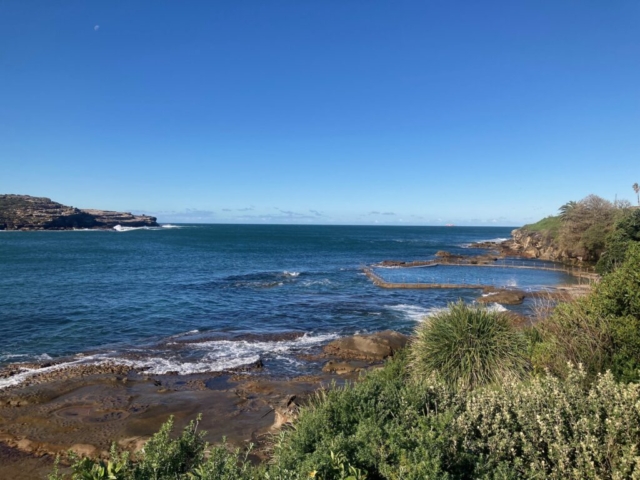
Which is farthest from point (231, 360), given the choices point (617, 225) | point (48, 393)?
point (617, 225)

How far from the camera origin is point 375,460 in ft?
17.5

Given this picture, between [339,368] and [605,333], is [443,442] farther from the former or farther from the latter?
[339,368]

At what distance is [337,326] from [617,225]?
34912 millimetres

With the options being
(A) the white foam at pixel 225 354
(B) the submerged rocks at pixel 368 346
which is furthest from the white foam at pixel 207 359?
(B) the submerged rocks at pixel 368 346

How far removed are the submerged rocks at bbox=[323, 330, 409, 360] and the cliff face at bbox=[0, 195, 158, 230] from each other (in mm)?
165587

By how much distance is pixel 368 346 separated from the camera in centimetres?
2062

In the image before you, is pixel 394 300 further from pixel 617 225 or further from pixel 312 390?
pixel 617 225

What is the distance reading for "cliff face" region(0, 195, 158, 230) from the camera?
490 ft

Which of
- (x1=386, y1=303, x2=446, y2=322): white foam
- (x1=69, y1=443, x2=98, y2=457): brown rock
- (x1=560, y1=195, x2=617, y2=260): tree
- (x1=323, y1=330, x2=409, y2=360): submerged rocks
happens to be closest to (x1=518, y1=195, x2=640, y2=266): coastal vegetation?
(x1=560, y1=195, x2=617, y2=260): tree

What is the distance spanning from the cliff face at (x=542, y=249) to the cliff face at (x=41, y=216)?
158m

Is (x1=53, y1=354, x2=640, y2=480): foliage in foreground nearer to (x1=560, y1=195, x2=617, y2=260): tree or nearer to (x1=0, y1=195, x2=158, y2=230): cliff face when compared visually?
(x1=560, y1=195, x2=617, y2=260): tree

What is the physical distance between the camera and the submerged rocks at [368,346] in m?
20.4

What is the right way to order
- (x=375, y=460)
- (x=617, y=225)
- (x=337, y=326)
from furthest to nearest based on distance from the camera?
1. (x=617, y=225)
2. (x=337, y=326)
3. (x=375, y=460)

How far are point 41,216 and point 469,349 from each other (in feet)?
591
